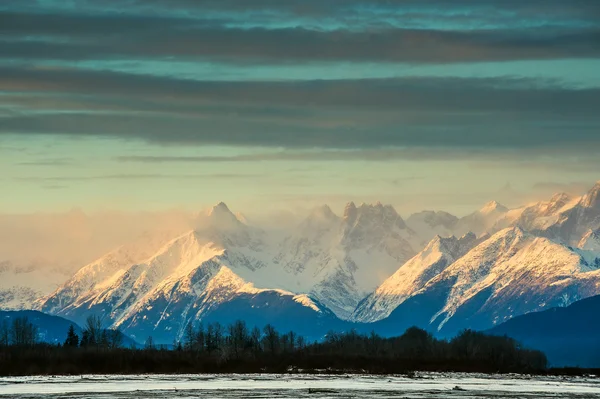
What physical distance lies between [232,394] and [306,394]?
1155 cm

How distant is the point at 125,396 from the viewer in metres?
191

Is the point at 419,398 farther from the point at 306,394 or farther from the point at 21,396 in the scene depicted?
the point at 21,396

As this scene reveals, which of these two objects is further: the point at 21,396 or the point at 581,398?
the point at 581,398

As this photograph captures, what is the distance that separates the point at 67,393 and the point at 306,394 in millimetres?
36977

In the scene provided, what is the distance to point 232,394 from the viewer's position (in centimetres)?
19900

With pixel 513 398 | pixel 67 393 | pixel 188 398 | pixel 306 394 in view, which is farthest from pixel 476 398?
pixel 67 393

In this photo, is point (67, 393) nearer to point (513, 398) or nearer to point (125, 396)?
point (125, 396)

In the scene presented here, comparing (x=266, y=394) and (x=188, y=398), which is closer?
(x=188, y=398)

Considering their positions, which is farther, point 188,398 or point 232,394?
point 232,394

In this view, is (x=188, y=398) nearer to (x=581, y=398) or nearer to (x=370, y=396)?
(x=370, y=396)

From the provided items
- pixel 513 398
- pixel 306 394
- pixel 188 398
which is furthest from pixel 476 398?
pixel 188 398

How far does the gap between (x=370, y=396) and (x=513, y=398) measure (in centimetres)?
2195

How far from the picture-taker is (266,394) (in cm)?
19850

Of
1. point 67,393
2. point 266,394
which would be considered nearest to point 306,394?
point 266,394
